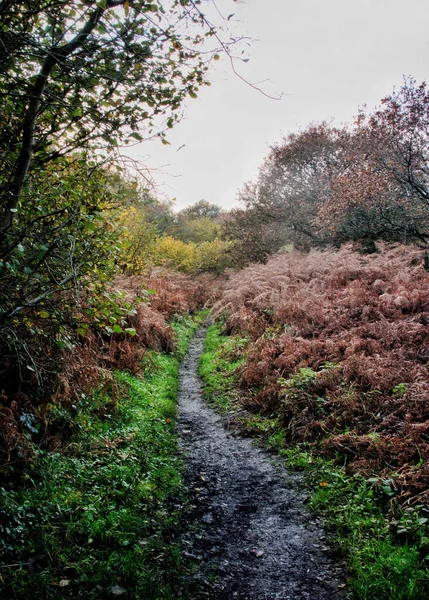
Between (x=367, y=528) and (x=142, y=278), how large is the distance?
1288cm

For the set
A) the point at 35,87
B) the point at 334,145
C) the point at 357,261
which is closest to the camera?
the point at 35,87

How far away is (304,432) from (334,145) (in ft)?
65.7

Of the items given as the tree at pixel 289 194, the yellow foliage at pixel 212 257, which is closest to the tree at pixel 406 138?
the tree at pixel 289 194

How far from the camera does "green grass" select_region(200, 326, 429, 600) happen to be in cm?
321

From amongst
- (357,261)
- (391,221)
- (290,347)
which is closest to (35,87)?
(290,347)

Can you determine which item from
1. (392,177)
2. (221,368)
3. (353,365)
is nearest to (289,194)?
(392,177)

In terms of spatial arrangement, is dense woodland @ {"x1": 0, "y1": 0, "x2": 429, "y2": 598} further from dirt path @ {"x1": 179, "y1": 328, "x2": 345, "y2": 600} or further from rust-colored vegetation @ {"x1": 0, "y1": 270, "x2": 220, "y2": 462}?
dirt path @ {"x1": 179, "y1": 328, "x2": 345, "y2": 600}

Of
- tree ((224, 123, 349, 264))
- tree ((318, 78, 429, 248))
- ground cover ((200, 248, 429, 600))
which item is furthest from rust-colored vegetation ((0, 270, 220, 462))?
tree ((224, 123, 349, 264))

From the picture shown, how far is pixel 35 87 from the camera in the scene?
3.14 m

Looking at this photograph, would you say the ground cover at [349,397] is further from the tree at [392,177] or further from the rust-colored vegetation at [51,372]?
the rust-colored vegetation at [51,372]

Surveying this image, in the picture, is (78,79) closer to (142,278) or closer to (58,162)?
(58,162)

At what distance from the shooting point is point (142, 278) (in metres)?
15.4

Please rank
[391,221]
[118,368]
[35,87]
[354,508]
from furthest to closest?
[391,221] < [118,368] < [354,508] < [35,87]

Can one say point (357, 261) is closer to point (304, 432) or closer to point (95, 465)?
point (304, 432)
